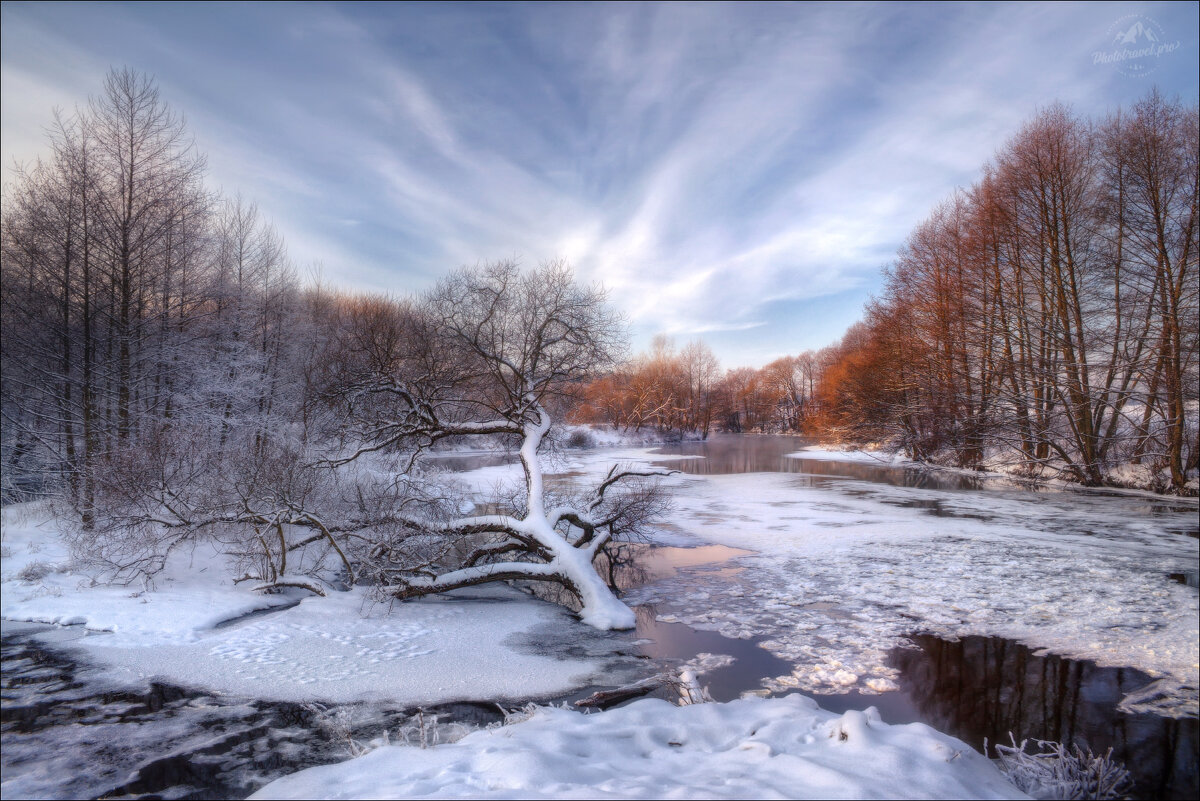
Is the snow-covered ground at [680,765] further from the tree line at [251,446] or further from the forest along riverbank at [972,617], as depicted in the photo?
the tree line at [251,446]

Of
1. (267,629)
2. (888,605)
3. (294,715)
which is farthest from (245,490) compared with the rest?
(888,605)

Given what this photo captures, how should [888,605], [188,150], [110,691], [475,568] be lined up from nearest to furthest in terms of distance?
[110,691]
[888,605]
[475,568]
[188,150]

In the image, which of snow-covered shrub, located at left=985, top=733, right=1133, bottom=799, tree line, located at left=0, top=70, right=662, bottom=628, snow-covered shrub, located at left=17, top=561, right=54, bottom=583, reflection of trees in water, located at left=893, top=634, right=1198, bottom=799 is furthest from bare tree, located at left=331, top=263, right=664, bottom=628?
snow-covered shrub, located at left=985, top=733, right=1133, bottom=799

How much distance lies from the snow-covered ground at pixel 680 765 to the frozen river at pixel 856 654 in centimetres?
180

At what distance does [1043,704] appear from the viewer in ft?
18.9

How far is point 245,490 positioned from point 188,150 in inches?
325

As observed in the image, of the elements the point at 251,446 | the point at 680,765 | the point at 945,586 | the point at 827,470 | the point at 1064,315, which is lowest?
the point at 945,586

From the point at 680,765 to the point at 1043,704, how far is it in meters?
4.50

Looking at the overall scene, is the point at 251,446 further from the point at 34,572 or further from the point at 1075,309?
the point at 1075,309

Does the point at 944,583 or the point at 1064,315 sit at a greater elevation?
the point at 1064,315

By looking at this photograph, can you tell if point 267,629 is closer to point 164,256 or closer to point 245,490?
point 245,490

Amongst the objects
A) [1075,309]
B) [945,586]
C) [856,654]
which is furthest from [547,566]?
[1075,309]

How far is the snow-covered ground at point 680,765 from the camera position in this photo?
3.06 metres

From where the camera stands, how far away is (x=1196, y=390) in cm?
1711
